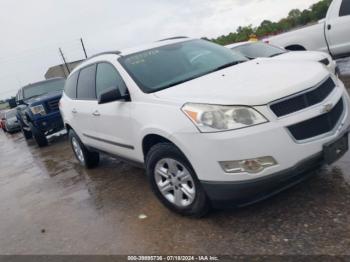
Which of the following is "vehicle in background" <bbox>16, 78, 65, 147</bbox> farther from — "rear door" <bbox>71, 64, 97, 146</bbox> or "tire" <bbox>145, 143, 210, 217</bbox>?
"tire" <bbox>145, 143, 210, 217</bbox>

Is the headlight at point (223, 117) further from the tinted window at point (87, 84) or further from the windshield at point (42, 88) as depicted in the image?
the windshield at point (42, 88)

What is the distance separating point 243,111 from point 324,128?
74 cm

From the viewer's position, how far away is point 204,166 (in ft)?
11.6

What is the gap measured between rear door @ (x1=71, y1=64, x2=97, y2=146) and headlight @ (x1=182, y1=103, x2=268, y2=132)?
2333 mm

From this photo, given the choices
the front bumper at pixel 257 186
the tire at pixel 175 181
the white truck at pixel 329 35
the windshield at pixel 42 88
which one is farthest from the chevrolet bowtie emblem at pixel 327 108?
the windshield at pixel 42 88

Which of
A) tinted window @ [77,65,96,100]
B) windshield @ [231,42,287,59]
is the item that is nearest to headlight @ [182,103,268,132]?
tinted window @ [77,65,96,100]

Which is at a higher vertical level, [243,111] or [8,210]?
[243,111]

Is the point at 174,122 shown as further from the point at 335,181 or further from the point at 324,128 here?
the point at 335,181

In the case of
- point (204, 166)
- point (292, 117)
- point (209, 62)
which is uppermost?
point (209, 62)

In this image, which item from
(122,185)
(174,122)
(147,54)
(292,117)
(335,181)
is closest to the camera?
(292,117)

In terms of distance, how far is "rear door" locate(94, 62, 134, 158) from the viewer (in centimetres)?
465

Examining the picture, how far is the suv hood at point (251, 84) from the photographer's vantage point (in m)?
3.46

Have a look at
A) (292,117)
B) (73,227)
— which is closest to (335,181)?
(292,117)

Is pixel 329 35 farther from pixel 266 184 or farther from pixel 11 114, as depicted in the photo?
pixel 11 114
